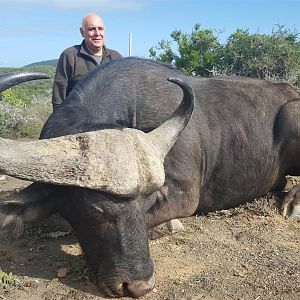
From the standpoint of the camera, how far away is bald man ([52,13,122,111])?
733 centimetres

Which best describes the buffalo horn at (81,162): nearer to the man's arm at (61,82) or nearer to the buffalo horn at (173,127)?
the buffalo horn at (173,127)

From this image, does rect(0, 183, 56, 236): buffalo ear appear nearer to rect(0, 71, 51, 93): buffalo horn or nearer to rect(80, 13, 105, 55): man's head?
rect(0, 71, 51, 93): buffalo horn

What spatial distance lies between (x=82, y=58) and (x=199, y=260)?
12.9 feet

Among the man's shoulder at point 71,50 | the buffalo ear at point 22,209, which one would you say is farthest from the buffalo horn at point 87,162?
the man's shoulder at point 71,50

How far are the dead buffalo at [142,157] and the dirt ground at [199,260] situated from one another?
297 millimetres

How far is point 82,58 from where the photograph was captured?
750cm

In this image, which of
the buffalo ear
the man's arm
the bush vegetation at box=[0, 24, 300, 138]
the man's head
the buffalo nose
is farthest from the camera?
the bush vegetation at box=[0, 24, 300, 138]

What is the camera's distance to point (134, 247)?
3.81 m

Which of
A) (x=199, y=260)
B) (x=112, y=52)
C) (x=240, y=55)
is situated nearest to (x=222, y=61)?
(x=240, y=55)

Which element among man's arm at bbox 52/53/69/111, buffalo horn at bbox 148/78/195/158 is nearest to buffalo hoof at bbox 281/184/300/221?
buffalo horn at bbox 148/78/195/158

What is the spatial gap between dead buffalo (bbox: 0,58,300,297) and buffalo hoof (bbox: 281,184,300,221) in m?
0.02

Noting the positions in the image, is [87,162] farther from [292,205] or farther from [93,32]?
[93,32]

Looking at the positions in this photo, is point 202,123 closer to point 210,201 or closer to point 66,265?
point 210,201

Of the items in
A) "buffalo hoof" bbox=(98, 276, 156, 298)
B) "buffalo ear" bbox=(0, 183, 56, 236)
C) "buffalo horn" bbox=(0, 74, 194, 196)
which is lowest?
"buffalo hoof" bbox=(98, 276, 156, 298)
